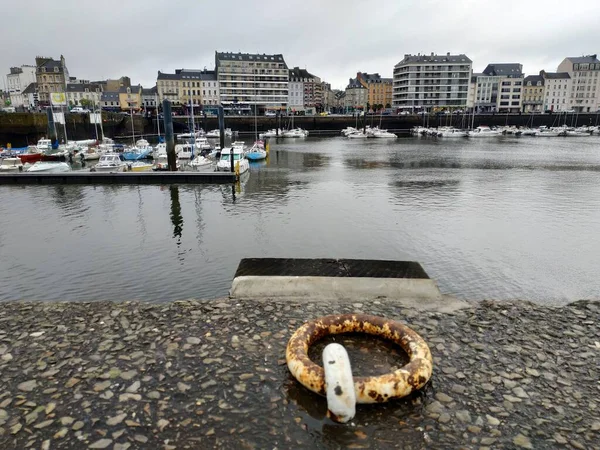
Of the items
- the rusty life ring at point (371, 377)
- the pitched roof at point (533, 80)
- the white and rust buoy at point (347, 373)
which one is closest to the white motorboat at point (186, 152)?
the rusty life ring at point (371, 377)

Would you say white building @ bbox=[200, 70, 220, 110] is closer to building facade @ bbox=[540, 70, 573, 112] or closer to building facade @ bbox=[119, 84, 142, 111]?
building facade @ bbox=[119, 84, 142, 111]

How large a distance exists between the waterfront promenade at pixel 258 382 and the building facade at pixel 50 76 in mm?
174277

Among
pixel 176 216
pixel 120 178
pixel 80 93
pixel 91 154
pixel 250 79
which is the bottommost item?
pixel 176 216

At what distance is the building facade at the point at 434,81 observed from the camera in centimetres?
17338

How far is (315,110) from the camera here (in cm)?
19375

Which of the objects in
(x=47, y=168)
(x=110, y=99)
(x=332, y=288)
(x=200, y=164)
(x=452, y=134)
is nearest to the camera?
(x=332, y=288)

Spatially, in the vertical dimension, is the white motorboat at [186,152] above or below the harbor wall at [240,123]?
below

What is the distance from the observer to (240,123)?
12775 centimetres

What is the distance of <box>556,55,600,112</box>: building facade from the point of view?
17262cm

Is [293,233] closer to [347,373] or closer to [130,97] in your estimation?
[347,373]

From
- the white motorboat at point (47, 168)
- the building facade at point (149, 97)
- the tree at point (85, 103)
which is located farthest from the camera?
the building facade at point (149, 97)

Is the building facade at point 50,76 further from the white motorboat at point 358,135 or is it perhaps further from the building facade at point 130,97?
the white motorboat at point 358,135

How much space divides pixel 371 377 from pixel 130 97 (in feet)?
567

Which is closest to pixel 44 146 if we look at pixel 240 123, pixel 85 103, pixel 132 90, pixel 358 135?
pixel 240 123
